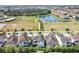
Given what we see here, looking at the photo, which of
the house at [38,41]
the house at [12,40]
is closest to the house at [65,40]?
the house at [38,41]

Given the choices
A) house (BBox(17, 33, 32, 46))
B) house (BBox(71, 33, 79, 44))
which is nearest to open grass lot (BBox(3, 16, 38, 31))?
house (BBox(17, 33, 32, 46))

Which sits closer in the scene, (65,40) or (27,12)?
(65,40)

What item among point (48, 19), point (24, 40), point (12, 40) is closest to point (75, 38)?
point (48, 19)

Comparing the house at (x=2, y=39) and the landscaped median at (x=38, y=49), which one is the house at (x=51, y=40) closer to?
the landscaped median at (x=38, y=49)

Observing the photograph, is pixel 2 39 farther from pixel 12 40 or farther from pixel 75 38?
pixel 75 38

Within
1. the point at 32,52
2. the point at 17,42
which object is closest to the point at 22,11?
the point at 17,42

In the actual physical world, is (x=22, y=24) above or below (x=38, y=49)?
above

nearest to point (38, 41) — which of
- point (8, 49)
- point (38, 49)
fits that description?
point (38, 49)

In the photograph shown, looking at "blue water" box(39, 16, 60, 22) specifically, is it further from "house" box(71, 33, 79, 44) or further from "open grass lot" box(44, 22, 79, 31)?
"house" box(71, 33, 79, 44)

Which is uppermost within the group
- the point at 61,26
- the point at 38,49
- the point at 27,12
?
the point at 27,12
